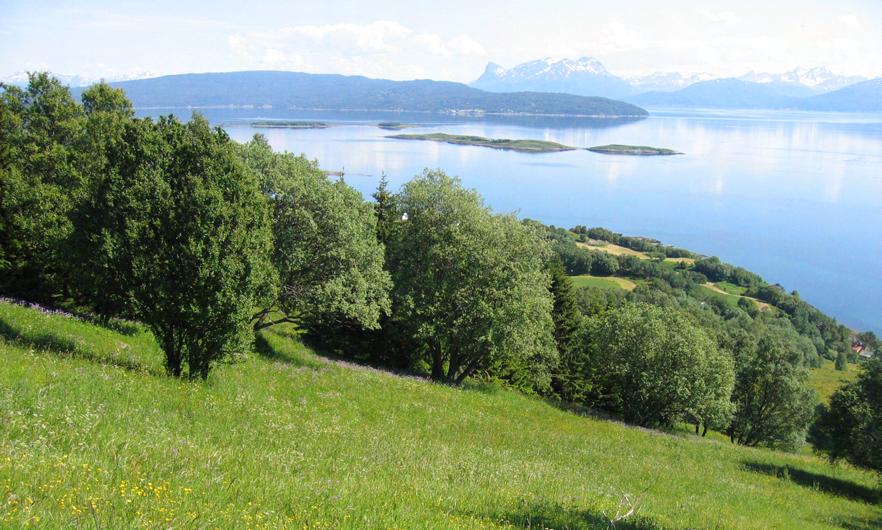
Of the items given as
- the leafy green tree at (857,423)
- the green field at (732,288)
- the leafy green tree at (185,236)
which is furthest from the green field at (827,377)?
the leafy green tree at (185,236)

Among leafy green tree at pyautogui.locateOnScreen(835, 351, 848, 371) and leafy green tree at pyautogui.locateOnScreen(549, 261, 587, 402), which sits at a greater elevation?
leafy green tree at pyautogui.locateOnScreen(549, 261, 587, 402)

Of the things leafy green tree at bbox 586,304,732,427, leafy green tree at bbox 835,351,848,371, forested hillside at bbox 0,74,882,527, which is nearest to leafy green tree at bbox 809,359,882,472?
forested hillside at bbox 0,74,882,527

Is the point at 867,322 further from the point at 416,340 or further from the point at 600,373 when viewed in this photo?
the point at 416,340

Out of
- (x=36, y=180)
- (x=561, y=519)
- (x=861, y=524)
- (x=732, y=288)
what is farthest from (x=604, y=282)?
(x=561, y=519)

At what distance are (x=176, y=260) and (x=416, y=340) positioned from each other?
19508 millimetres

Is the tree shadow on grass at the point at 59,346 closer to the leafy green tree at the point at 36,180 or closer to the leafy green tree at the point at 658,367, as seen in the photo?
the leafy green tree at the point at 36,180

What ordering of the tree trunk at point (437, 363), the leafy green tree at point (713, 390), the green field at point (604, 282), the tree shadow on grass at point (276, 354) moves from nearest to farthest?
the tree shadow on grass at point (276, 354) < the tree trunk at point (437, 363) < the leafy green tree at point (713, 390) < the green field at point (604, 282)

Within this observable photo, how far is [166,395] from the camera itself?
13.5m

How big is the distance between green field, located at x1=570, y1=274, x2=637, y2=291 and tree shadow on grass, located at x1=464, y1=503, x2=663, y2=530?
113 metres

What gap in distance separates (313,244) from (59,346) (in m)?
11.7

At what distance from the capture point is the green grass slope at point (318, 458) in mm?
7066

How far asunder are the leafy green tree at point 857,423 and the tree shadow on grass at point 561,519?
62.2 feet

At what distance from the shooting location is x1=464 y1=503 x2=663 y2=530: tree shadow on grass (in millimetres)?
9531

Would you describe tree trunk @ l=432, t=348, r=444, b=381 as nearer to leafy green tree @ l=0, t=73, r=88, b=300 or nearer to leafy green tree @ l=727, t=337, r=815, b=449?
leafy green tree @ l=0, t=73, r=88, b=300
